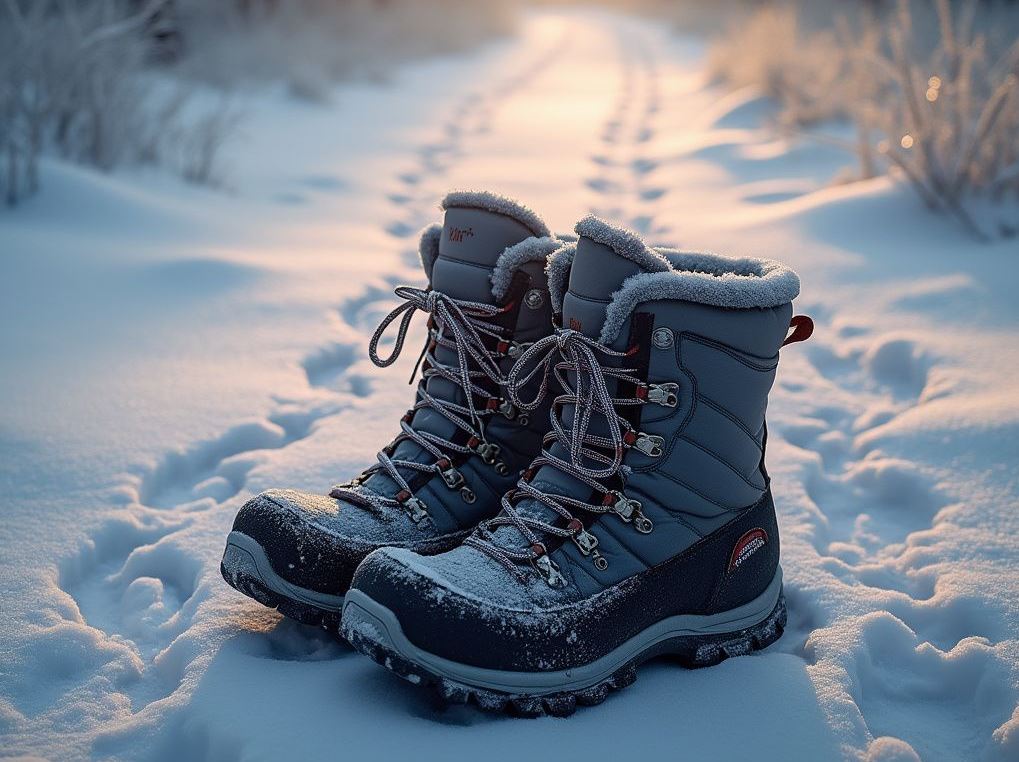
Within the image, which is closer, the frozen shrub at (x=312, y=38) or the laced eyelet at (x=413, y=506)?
the laced eyelet at (x=413, y=506)

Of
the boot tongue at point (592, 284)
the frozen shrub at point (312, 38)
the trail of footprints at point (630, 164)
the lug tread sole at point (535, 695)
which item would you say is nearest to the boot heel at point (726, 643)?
the lug tread sole at point (535, 695)

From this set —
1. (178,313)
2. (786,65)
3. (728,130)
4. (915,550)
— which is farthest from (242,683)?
(786,65)

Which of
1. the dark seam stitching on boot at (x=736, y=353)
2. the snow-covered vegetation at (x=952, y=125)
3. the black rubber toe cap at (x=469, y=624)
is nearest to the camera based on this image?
the black rubber toe cap at (x=469, y=624)

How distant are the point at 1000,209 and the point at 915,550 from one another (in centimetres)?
212

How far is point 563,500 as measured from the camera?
1240 millimetres

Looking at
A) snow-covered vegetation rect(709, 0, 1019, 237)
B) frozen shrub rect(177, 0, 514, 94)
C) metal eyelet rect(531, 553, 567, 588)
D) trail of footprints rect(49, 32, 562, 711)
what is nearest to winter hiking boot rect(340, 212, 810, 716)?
metal eyelet rect(531, 553, 567, 588)

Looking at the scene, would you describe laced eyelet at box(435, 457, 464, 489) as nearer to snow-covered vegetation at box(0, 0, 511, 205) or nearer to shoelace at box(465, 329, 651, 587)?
shoelace at box(465, 329, 651, 587)

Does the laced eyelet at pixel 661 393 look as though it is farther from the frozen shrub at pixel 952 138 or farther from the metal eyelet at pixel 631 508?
the frozen shrub at pixel 952 138

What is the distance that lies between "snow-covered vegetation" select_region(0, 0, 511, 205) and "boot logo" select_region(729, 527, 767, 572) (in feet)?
9.49

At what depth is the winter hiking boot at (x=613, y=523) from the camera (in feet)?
3.71

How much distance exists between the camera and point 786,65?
6039mm

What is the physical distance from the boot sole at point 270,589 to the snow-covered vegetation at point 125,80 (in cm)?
250

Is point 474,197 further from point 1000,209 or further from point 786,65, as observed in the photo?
point 786,65

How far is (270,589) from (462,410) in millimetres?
370
